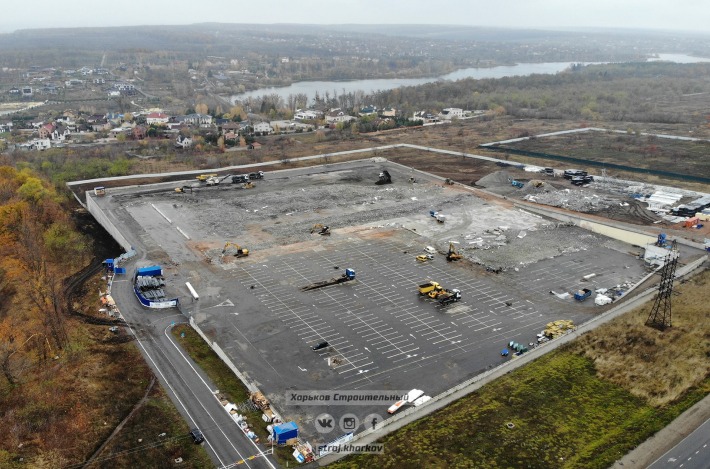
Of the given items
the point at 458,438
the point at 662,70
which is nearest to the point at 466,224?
the point at 458,438

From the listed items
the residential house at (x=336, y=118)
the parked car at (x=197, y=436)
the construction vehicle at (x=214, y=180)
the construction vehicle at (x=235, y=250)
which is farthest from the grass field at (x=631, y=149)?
the parked car at (x=197, y=436)

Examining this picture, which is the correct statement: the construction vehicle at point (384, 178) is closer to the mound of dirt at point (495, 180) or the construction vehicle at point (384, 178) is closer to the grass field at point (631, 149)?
the mound of dirt at point (495, 180)

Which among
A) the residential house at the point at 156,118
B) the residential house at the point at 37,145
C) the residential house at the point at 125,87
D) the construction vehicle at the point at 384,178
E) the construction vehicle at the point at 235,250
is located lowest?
the construction vehicle at the point at 235,250

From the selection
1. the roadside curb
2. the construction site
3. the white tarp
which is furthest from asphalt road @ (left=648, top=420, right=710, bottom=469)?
the white tarp

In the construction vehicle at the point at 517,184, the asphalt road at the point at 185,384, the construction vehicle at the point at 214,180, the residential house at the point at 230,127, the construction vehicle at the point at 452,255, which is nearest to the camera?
the asphalt road at the point at 185,384

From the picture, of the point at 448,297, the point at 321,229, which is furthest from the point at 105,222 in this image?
the point at 448,297

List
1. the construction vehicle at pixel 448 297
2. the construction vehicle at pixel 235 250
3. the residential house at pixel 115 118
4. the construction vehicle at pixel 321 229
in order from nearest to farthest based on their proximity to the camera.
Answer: the construction vehicle at pixel 448 297 < the construction vehicle at pixel 235 250 < the construction vehicle at pixel 321 229 < the residential house at pixel 115 118

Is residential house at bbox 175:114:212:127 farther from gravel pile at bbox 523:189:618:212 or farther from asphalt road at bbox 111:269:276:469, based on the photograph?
asphalt road at bbox 111:269:276:469

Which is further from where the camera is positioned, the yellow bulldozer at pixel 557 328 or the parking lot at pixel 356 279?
the yellow bulldozer at pixel 557 328
